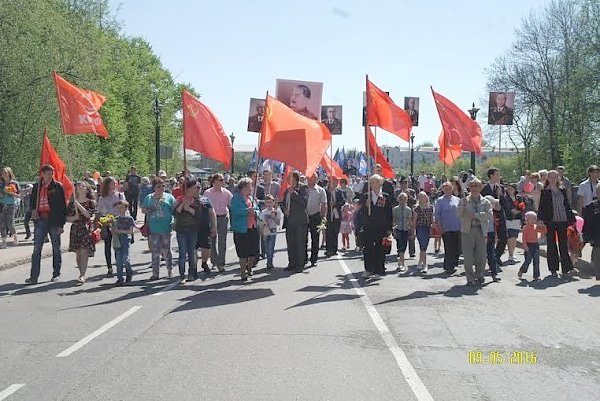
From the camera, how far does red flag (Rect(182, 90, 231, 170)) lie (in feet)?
42.4

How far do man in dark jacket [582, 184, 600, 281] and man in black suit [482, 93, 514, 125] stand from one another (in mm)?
9548

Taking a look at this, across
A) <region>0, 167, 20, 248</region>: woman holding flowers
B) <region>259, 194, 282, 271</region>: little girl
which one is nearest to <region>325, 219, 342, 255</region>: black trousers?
<region>259, 194, 282, 271</region>: little girl

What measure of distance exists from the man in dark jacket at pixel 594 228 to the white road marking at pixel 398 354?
4504 millimetres

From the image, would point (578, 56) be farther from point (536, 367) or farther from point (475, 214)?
point (536, 367)

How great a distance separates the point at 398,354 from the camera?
7.02 metres

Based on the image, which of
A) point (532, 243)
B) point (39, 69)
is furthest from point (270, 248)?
point (39, 69)

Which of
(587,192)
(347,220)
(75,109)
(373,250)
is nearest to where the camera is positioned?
(373,250)

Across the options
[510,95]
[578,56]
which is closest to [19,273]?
[510,95]

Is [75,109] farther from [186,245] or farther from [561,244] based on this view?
[561,244]

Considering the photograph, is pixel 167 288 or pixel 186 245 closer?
pixel 167 288

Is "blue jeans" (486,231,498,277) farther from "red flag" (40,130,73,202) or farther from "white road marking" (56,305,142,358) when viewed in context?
"red flag" (40,130,73,202)

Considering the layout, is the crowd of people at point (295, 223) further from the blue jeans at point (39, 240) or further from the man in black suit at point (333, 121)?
the man in black suit at point (333, 121)

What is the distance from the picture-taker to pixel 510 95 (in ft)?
72.8

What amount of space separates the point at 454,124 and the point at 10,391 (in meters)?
12.3
